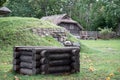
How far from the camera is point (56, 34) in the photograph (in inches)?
734

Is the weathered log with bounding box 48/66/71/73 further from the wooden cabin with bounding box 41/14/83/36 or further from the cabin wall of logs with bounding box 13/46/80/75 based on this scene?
the wooden cabin with bounding box 41/14/83/36

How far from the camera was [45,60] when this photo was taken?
889 cm

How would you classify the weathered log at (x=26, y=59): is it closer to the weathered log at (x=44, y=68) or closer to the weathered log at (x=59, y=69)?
the weathered log at (x=44, y=68)

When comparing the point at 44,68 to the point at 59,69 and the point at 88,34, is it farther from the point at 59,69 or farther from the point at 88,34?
the point at 88,34

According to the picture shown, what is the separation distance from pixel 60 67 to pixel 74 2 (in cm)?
6238

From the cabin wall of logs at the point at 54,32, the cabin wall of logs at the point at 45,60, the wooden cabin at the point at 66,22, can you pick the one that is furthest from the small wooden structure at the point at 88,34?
the cabin wall of logs at the point at 45,60

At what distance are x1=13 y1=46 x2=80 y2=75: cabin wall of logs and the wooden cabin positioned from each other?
44.7 metres

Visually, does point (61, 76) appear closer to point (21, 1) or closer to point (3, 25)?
point (3, 25)

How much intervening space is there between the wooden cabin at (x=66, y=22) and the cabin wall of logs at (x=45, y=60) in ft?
147

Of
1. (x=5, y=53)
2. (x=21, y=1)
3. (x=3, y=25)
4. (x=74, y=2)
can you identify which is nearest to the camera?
(x=5, y=53)

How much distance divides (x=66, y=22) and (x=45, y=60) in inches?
1877

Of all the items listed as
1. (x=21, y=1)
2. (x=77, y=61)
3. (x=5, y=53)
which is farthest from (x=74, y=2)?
(x=77, y=61)

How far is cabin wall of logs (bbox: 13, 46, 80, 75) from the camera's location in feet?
29.3

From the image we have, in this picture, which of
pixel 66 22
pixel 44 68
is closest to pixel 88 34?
pixel 66 22
